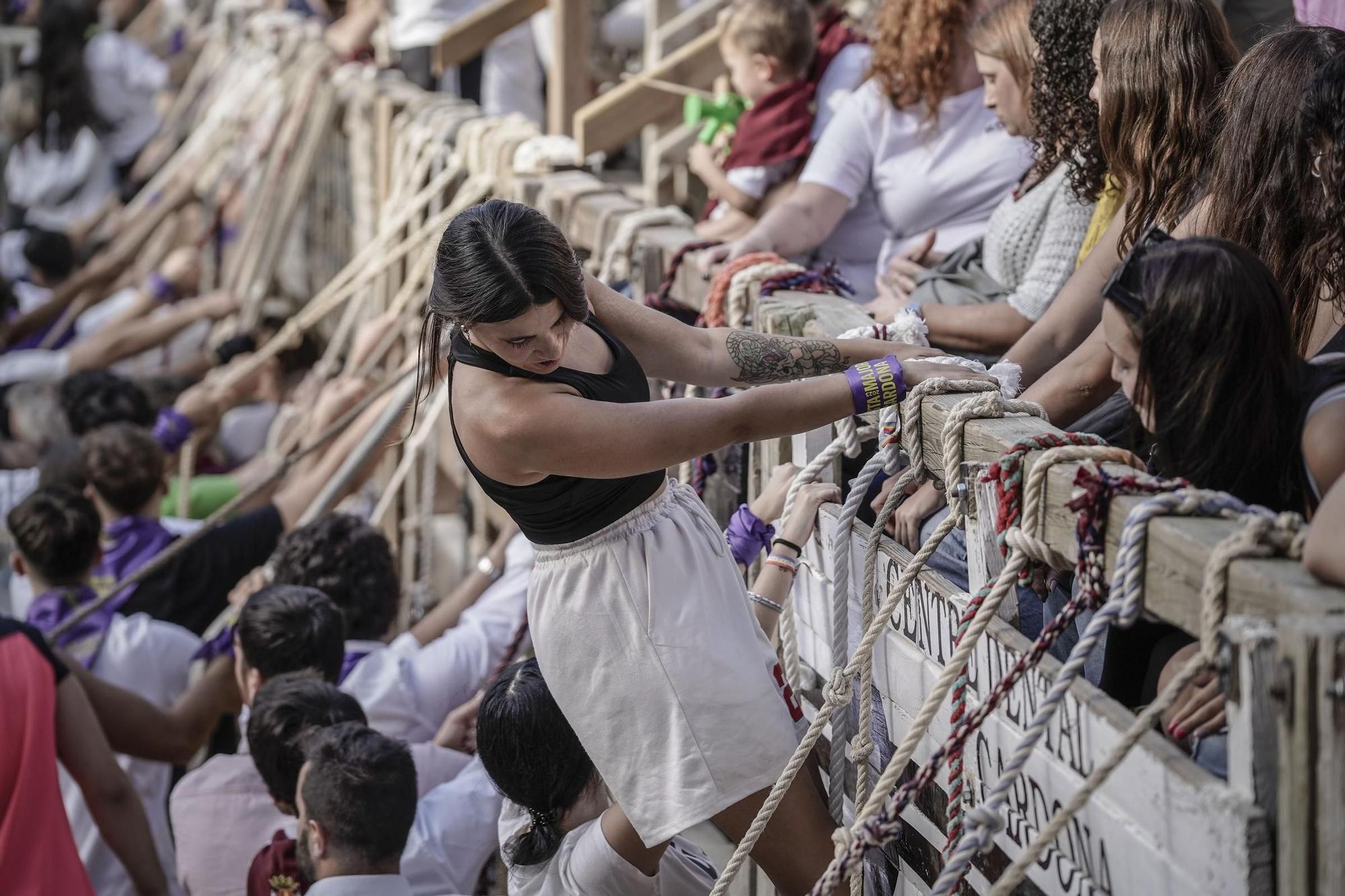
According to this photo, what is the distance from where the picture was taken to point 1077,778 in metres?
1.52

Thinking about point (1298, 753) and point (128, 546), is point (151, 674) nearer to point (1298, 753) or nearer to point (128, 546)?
point (128, 546)

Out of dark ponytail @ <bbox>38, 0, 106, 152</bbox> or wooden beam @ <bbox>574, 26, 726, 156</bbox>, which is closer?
wooden beam @ <bbox>574, 26, 726, 156</bbox>

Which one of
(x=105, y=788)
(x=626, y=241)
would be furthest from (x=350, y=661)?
(x=626, y=241)

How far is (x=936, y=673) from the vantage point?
1.84m

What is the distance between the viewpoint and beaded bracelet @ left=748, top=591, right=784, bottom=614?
2.27 metres

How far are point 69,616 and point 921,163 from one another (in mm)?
2260

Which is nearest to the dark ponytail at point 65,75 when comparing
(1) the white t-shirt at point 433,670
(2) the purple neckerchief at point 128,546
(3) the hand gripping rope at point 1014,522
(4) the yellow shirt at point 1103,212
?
(2) the purple neckerchief at point 128,546

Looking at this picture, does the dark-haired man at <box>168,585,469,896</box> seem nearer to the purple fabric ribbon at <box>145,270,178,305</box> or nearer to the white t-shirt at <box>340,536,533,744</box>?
the white t-shirt at <box>340,536,533,744</box>

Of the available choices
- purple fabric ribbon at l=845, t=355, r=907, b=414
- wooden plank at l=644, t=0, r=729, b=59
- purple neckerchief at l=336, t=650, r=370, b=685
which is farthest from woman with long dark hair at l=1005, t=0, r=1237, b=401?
wooden plank at l=644, t=0, r=729, b=59

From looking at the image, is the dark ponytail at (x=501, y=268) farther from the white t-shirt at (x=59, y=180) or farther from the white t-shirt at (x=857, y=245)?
the white t-shirt at (x=59, y=180)

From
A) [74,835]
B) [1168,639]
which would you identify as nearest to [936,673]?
[1168,639]

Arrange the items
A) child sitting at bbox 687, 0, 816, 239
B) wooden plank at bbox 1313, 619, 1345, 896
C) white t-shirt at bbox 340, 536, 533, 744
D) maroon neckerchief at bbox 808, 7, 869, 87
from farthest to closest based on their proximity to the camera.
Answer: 1. maroon neckerchief at bbox 808, 7, 869, 87
2. child sitting at bbox 687, 0, 816, 239
3. white t-shirt at bbox 340, 536, 533, 744
4. wooden plank at bbox 1313, 619, 1345, 896

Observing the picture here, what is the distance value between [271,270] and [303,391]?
218cm

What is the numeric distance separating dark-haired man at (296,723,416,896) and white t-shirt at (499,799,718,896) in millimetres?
185
